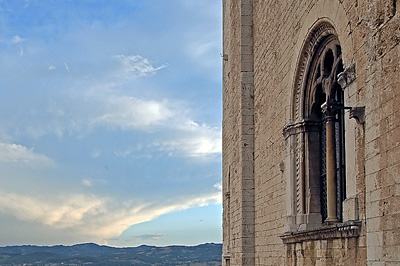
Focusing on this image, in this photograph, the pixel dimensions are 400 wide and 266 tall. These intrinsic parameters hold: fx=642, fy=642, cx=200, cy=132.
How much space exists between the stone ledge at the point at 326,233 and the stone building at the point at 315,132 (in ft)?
0.06

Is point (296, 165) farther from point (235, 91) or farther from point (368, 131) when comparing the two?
point (235, 91)

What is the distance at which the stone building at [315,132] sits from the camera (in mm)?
6250

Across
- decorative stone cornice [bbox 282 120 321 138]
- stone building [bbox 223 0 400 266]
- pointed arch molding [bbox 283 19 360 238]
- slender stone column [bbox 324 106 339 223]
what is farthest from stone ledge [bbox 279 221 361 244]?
decorative stone cornice [bbox 282 120 321 138]

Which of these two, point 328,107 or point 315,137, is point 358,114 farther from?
point 315,137

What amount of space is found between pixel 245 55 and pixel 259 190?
310cm

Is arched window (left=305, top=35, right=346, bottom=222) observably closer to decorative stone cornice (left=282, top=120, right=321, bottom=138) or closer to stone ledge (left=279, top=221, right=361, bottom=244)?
decorative stone cornice (left=282, top=120, right=321, bottom=138)

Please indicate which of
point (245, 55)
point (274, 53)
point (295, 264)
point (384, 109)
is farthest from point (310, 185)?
point (245, 55)

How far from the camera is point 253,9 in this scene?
47.8 feet

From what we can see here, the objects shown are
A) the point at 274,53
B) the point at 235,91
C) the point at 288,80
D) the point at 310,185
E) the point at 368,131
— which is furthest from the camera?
the point at 235,91

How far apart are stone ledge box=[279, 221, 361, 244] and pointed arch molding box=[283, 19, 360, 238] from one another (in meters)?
0.15

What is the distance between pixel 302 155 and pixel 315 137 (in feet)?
1.14

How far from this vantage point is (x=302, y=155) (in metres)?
10.1

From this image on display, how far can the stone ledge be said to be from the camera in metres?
7.26

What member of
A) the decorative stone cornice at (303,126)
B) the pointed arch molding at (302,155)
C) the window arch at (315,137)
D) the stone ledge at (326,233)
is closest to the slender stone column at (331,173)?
the window arch at (315,137)
